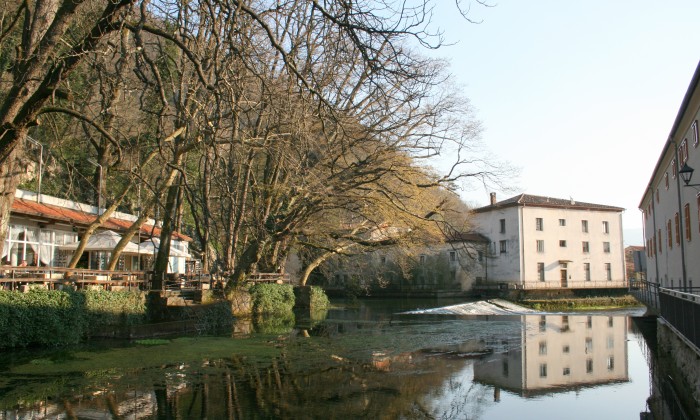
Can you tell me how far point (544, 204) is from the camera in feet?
182

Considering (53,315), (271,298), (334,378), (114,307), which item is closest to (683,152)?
(334,378)

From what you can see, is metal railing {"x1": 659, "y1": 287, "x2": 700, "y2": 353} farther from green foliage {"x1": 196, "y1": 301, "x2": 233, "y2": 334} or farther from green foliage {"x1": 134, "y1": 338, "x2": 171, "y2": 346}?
green foliage {"x1": 196, "y1": 301, "x2": 233, "y2": 334}

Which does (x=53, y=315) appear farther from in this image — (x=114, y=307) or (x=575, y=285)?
(x=575, y=285)

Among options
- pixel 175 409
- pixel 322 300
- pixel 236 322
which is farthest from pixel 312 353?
pixel 322 300

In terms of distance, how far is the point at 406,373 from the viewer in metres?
11.4

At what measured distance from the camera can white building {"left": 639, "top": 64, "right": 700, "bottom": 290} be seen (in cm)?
1669

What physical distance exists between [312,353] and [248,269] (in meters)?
11.8

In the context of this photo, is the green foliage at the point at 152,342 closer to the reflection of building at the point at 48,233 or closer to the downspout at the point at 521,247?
the reflection of building at the point at 48,233

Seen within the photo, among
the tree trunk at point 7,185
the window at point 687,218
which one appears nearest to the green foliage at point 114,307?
the tree trunk at point 7,185

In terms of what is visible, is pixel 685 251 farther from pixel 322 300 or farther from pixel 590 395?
pixel 322 300

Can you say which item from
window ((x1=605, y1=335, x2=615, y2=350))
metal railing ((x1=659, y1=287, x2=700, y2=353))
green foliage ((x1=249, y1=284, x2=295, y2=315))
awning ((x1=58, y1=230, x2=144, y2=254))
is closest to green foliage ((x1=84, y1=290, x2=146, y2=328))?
awning ((x1=58, y1=230, x2=144, y2=254))

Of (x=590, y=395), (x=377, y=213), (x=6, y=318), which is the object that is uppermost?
(x=377, y=213)

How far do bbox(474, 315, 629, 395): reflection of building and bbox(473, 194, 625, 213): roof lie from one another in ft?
116

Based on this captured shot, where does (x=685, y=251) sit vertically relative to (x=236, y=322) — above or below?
above
